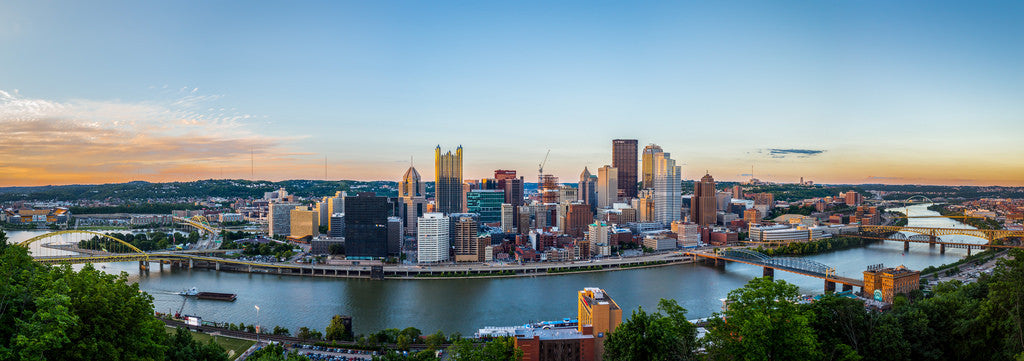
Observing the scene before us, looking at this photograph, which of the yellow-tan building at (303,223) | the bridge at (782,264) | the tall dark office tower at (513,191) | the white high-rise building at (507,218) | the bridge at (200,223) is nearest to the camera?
the bridge at (782,264)

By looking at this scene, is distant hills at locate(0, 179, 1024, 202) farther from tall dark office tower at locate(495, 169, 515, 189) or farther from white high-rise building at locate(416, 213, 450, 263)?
white high-rise building at locate(416, 213, 450, 263)

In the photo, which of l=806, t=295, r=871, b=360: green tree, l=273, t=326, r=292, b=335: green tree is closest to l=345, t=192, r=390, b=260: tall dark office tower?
l=273, t=326, r=292, b=335: green tree

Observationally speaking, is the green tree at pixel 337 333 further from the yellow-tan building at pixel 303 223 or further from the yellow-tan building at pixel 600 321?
the yellow-tan building at pixel 303 223

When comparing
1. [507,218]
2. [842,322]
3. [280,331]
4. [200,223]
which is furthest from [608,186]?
[842,322]

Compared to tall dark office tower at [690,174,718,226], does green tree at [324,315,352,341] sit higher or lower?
lower

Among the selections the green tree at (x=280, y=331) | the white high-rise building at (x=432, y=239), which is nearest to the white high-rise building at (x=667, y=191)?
the white high-rise building at (x=432, y=239)

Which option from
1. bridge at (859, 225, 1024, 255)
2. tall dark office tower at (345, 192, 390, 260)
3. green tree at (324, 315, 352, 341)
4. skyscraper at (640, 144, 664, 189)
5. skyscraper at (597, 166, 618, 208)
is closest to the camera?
green tree at (324, 315, 352, 341)

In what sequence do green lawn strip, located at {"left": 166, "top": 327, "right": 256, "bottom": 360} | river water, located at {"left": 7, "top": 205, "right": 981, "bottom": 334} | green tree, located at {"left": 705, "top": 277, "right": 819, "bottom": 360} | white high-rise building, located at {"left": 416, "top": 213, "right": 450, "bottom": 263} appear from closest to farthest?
1. green tree, located at {"left": 705, "top": 277, "right": 819, "bottom": 360}
2. green lawn strip, located at {"left": 166, "top": 327, "right": 256, "bottom": 360}
3. river water, located at {"left": 7, "top": 205, "right": 981, "bottom": 334}
4. white high-rise building, located at {"left": 416, "top": 213, "right": 450, "bottom": 263}

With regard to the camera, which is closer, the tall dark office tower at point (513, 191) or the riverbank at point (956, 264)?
the riverbank at point (956, 264)
